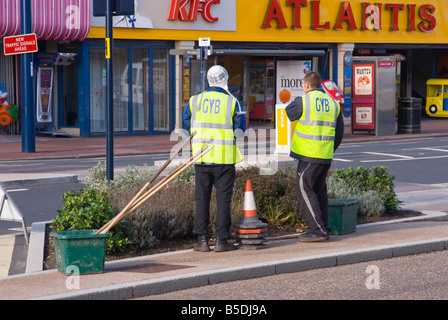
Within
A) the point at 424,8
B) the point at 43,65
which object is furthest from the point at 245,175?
the point at 424,8

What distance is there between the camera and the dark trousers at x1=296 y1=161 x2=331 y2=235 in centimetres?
887

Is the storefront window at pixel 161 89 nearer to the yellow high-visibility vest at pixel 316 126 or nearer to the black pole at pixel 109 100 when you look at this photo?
the black pole at pixel 109 100

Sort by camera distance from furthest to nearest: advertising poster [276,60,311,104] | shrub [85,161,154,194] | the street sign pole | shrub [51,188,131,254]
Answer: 1. advertising poster [276,60,311,104]
2. the street sign pole
3. shrub [85,161,154,194]
4. shrub [51,188,131,254]

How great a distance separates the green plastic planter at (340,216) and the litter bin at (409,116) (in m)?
18.7

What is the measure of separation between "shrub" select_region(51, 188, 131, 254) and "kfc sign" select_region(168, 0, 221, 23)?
19040 mm

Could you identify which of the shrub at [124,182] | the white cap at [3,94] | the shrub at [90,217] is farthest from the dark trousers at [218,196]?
the white cap at [3,94]

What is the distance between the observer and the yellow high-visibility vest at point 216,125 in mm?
8312

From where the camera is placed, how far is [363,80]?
87.8ft

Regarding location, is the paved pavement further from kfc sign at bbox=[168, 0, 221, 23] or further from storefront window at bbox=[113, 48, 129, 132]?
kfc sign at bbox=[168, 0, 221, 23]

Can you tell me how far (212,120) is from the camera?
8.33m

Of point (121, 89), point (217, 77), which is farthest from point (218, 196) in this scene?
point (121, 89)

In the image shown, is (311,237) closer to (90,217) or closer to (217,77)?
(217,77)

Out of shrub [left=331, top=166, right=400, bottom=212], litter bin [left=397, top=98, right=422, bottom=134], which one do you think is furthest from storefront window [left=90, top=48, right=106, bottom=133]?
shrub [left=331, top=166, right=400, bottom=212]
